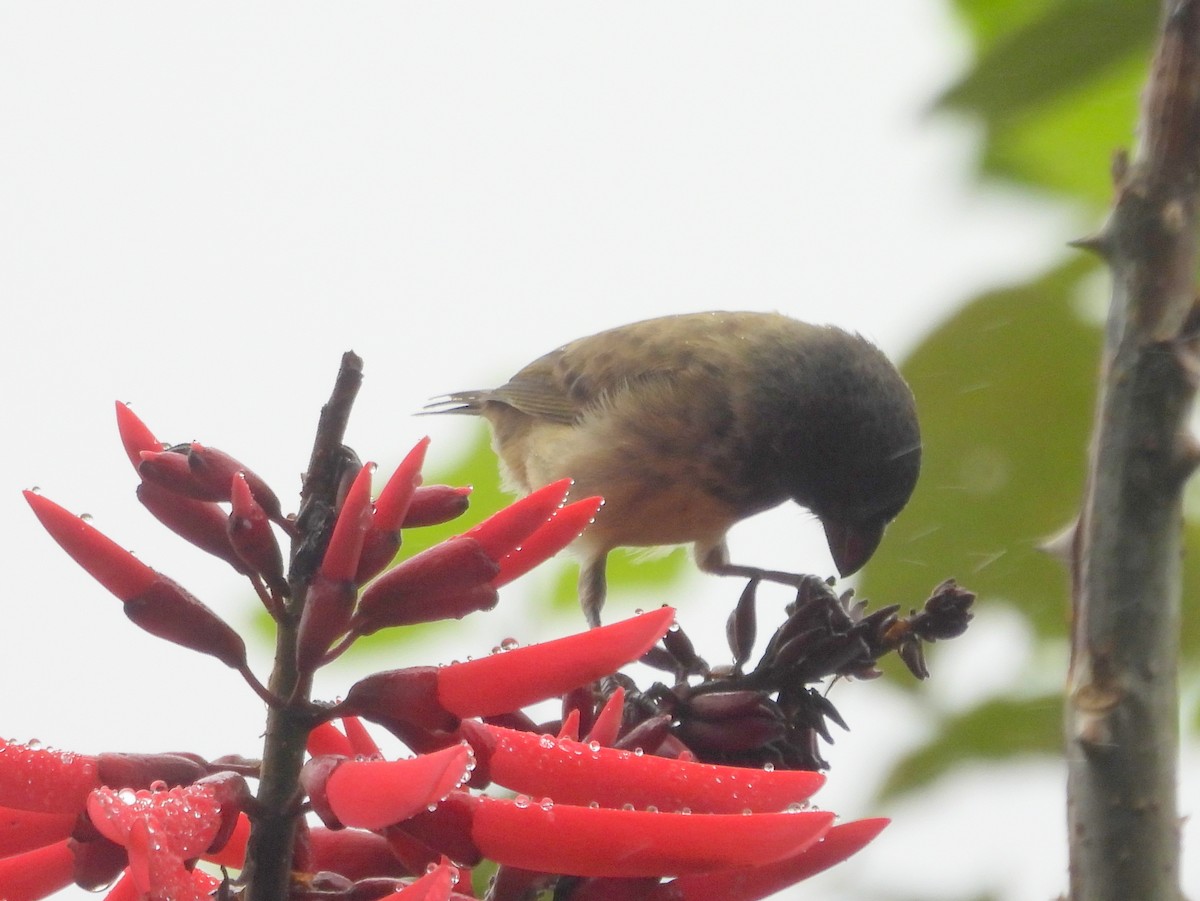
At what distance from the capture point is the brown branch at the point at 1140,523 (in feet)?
3.90

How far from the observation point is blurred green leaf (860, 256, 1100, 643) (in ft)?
6.66

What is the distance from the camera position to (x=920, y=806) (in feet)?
6.15

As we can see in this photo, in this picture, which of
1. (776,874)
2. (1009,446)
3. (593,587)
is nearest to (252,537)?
(776,874)

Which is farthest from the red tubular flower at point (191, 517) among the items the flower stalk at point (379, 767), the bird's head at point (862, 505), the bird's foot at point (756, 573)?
the bird's head at point (862, 505)

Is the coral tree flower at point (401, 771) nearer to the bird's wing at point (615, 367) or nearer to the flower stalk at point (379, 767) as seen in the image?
the flower stalk at point (379, 767)

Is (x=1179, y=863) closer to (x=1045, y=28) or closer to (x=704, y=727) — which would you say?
(x=704, y=727)

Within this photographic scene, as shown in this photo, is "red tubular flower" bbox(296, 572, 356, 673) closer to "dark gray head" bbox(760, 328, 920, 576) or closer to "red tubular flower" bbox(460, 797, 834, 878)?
"red tubular flower" bbox(460, 797, 834, 878)

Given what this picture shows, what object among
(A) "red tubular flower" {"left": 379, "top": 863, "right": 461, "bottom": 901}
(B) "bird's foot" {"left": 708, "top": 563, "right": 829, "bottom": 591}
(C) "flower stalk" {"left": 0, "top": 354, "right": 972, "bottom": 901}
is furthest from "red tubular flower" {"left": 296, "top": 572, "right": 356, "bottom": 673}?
(B) "bird's foot" {"left": 708, "top": 563, "right": 829, "bottom": 591}

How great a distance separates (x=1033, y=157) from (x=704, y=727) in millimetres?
1231

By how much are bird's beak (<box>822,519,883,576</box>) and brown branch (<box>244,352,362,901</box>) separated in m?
2.83

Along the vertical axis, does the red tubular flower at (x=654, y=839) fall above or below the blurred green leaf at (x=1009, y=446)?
below

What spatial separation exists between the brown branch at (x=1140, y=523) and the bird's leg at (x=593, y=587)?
2.21 meters

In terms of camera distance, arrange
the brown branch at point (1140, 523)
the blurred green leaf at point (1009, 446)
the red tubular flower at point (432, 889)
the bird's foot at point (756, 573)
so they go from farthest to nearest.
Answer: the bird's foot at point (756, 573)
the blurred green leaf at point (1009, 446)
the brown branch at point (1140, 523)
the red tubular flower at point (432, 889)

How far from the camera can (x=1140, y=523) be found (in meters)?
1.28
